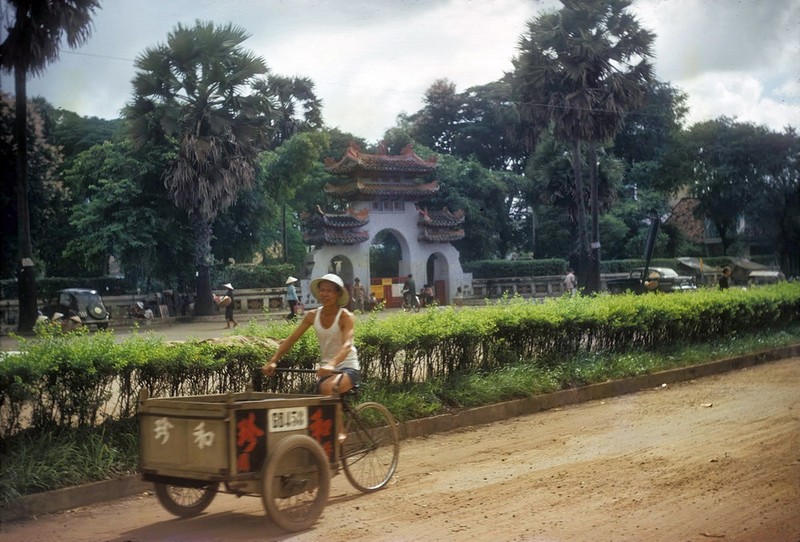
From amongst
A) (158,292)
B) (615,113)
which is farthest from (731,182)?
(158,292)

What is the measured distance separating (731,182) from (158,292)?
9.01m

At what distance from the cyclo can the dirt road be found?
0.56 ft

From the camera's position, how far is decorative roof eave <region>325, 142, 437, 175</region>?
1214 centimetres

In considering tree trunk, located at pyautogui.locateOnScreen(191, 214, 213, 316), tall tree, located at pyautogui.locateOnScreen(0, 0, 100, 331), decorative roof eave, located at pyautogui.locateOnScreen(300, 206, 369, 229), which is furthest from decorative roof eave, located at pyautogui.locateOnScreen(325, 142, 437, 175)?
tall tree, located at pyautogui.locateOnScreen(0, 0, 100, 331)

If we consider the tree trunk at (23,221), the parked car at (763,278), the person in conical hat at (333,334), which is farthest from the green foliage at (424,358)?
the person in conical hat at (333,334)

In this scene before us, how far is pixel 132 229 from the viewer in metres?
10.4

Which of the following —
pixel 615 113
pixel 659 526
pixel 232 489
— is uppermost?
pixel 615 113

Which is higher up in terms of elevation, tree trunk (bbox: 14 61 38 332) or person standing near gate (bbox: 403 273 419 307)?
tree trunk (bbox: 14 61 38 332)

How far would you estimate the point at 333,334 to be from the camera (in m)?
5.97

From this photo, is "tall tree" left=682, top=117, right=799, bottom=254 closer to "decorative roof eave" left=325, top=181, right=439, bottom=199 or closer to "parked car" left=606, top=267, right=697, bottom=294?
"parked car" left=606, top=267, right=697, bottom=294

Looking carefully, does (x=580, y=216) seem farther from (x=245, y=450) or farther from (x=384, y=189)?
(x=245, y=450)

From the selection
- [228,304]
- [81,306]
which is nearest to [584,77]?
[228,304]

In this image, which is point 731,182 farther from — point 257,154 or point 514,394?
point 257,154

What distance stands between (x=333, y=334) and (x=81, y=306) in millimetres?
4900
